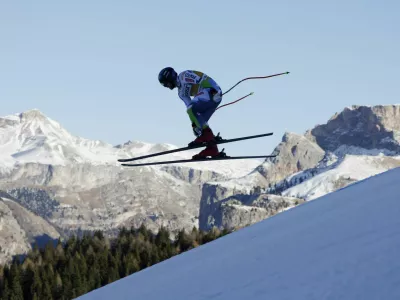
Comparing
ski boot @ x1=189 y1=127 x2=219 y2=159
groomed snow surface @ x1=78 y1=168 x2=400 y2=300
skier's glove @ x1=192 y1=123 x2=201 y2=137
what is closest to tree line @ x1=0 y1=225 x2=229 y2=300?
skier's glove @ x1=192 y1=123 x2=201 y2=137

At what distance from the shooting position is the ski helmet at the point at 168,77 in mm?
18641

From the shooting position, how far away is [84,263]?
98.7 m

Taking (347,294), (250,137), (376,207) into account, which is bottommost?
(347,294)

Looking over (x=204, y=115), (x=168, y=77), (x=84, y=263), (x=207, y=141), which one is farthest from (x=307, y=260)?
(x=84, y=263)

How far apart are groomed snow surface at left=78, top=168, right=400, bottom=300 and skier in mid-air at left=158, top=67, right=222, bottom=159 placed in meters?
2.85

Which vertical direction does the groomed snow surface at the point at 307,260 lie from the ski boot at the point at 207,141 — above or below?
below

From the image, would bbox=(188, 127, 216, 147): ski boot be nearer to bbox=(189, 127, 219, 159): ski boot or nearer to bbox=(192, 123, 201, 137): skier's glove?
bbox=(189, 127, 219, 159): ski boot

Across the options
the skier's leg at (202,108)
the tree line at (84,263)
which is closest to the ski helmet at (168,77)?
the skier's leg at (202,108)

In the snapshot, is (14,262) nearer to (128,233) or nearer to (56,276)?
(56,276)

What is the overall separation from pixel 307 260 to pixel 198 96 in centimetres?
825

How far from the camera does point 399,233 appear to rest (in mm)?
10047

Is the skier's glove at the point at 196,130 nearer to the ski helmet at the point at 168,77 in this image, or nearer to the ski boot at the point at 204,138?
the ski boot at the point at 204,138

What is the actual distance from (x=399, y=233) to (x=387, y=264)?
4.84 ft

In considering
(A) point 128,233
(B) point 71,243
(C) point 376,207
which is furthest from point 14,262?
(C) point 376,207
